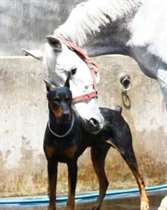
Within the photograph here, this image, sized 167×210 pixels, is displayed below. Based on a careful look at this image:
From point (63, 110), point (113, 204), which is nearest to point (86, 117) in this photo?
point (63, 110)

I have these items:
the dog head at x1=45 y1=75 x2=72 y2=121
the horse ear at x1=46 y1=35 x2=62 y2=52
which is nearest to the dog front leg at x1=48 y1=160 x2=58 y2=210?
the dog head at x1=45 y1=75 x2=72 y2=121

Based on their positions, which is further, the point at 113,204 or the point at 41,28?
the point at 41,28

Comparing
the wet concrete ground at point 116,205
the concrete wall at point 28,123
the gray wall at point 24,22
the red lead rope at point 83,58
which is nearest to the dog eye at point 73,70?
the red lead rope at point 83,58

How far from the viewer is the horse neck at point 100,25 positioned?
15.9ft

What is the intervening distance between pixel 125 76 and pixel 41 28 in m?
1.34

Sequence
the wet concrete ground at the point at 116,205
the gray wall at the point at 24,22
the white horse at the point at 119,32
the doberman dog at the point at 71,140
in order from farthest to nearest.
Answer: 1. the gray wall at the point at 24,22
2. the wet concrete ground at the point at 116,205
3. the doberman dog at the point at 71,140
4. the white horse at the point at 119,32

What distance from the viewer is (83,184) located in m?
7.32

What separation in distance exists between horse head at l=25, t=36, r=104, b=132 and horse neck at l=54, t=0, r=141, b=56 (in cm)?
16

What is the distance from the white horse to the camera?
15.7ft

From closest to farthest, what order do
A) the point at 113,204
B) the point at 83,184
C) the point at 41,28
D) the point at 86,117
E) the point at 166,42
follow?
the point at 86,117
the point at 166,42
the point at 113,204
the point at 83,184
the point at 41,28

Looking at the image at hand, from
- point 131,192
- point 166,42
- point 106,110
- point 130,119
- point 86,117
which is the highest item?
point 166,42

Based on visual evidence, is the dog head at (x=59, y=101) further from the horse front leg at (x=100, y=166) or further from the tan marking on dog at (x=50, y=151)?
the horse front leg at (x=100, y=166)

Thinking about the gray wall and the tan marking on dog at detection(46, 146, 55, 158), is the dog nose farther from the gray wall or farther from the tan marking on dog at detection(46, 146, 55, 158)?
the gray wall

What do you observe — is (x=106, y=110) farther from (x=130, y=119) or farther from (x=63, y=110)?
(x=130, y=119)
